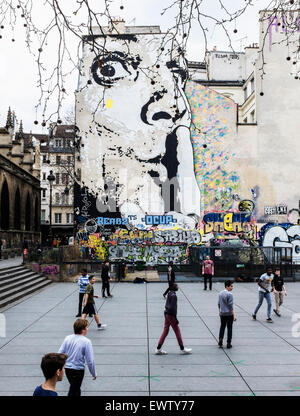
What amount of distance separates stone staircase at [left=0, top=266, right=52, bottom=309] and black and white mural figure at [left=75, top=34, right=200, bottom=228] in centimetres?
792

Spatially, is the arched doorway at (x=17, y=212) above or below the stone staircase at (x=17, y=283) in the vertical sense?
above

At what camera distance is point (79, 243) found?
31.4 m

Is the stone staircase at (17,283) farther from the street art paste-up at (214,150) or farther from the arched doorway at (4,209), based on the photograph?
the arched doorway at (4,209)

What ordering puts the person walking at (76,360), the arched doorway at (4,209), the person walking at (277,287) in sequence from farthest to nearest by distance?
the arched doorway at (4,209)
the person walking at (277,287)
the person walking at (76,360)

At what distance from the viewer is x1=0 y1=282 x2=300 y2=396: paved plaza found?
25.7 feet

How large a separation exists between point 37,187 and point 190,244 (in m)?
25.1

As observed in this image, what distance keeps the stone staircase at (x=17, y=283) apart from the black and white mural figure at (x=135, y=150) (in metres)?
7.92

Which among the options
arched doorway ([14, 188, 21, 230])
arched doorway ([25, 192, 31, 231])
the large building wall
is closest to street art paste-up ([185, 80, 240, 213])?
the large building wall

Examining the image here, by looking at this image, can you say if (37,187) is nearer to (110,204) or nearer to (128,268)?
(110,204)

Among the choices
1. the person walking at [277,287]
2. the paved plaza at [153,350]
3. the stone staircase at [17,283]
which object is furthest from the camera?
the stone staircase at [17,283]

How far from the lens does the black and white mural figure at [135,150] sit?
3194cm

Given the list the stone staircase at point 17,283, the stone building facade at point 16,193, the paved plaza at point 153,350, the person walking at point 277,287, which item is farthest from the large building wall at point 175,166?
the person walking at point 277,287

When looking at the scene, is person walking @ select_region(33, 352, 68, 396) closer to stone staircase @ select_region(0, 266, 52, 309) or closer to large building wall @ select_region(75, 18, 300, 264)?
stone staircase @ select_region(0, 266, 52, 309)
